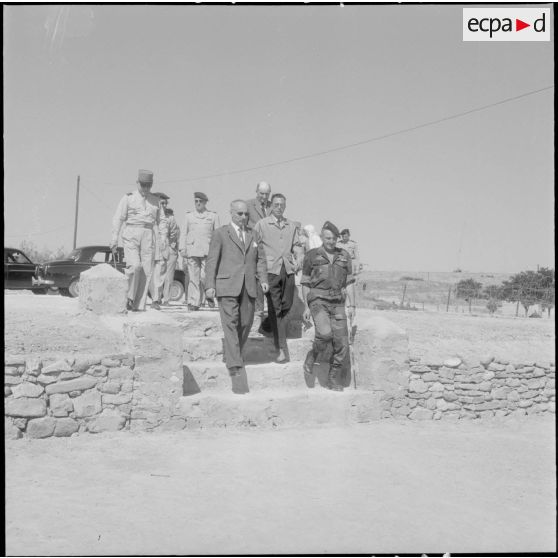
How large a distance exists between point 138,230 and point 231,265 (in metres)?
1.88

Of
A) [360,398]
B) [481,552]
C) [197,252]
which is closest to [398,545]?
[481,552]

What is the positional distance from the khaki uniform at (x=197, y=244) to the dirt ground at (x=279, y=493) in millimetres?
3328

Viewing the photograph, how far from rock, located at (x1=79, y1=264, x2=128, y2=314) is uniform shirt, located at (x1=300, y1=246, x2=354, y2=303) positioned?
2230 mm

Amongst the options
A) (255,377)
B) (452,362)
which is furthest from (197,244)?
(452,362)

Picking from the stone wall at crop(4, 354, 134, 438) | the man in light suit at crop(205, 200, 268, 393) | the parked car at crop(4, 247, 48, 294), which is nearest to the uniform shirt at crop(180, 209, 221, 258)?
the man in light suit at crop(205, 200, 268, 393)

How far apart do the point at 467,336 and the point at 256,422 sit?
21.9 feet

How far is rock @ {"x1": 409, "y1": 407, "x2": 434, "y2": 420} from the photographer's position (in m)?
6.84

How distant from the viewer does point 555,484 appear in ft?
16.5

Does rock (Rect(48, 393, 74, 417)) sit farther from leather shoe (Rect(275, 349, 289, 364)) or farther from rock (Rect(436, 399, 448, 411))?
rock (Rect(436, 399, 448, 411))

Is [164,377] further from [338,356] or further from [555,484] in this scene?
[555,484]

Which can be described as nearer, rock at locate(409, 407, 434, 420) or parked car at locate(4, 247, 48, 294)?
rock at locate(409, 407, 434, 420)

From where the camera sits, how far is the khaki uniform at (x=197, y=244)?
29.4 ft

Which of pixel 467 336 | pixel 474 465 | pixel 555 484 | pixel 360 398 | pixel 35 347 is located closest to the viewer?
pixel 555 484

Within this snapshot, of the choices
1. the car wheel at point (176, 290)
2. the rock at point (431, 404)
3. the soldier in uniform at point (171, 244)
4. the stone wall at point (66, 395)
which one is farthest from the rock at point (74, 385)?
the car wheel at point (176, 290)
